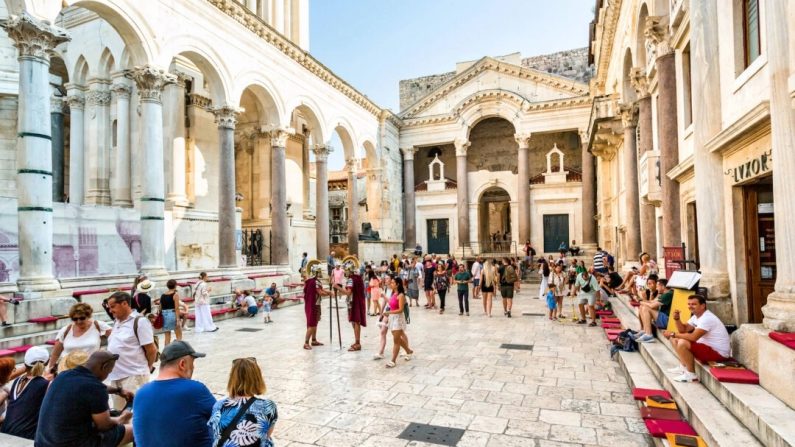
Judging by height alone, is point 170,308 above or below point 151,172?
below

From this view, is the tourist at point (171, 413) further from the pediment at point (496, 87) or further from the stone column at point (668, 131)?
the pediment at point (496, 87)

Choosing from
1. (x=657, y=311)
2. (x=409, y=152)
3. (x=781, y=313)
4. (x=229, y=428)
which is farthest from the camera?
(x=409, y=152)

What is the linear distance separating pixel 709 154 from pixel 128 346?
823 centimetres

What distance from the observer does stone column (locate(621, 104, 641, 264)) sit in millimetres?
14367

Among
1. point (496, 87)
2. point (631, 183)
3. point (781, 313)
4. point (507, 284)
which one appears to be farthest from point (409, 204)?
point (781, 313)

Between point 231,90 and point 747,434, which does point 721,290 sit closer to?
point 747,434

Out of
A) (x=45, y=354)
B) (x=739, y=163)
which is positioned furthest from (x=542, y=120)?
(x=45, y=354)

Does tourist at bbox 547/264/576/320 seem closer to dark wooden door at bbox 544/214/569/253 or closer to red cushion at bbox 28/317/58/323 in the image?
red cushion at bbox 28/317/58/323

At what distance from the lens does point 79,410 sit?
3.12 m

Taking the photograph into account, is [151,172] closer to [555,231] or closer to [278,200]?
[278,200]

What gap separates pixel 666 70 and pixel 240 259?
16.3 meters

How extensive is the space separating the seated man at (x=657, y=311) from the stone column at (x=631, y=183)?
7.07m

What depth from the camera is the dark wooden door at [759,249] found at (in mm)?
6160

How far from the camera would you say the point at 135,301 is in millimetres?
7797
